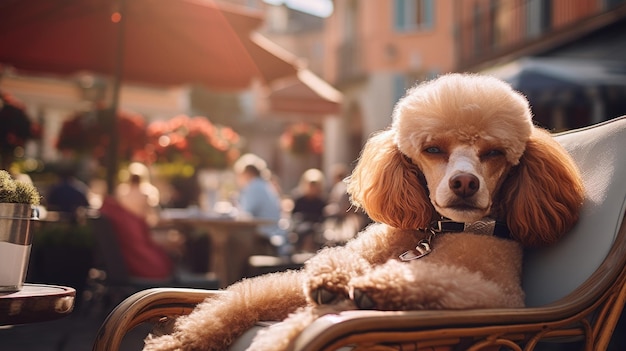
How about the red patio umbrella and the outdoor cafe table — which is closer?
the outdoor cafe table

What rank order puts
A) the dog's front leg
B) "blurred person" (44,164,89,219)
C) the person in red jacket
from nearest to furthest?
the dog's front leg → the person in red jacket → "blurred person" (44,164,89,219)

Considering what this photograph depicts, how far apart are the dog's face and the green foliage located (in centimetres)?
105

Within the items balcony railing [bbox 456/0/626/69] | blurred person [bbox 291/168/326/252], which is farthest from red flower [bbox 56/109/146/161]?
balcony railing [bbox 456/0/626/69]

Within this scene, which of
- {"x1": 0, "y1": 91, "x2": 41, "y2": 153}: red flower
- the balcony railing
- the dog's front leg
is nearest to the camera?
the dog's front leg

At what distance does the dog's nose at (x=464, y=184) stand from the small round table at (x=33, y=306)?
3.50 feet

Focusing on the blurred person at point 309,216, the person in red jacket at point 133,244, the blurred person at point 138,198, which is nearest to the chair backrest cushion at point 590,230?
the person in red jacket at point 133,244

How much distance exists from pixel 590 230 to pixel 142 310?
1254 millimetres

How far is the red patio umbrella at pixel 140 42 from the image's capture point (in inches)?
246

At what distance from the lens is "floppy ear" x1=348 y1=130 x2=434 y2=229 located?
203cm

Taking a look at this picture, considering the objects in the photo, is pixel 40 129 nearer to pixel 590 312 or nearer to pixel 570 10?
pixel 590 312

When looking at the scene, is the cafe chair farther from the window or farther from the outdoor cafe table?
the window

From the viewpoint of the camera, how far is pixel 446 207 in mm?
1923

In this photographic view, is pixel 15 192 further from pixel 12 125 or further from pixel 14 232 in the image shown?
pixel 12 125

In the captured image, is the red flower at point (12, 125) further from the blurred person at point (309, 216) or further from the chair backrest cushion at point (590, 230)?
the chair backrest cushion at point (590, 230)
